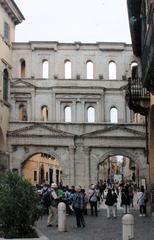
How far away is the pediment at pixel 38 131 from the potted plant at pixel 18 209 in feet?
95.1

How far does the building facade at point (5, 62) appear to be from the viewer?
43156mm

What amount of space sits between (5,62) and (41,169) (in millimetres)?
21021

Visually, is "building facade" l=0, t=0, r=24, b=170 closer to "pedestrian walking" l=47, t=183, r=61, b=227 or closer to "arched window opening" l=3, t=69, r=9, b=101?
"arched window opening" l=3, t=69, r=9, b=101

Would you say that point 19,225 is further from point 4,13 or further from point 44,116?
point 44,116

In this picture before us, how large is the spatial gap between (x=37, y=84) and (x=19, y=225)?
103 ft

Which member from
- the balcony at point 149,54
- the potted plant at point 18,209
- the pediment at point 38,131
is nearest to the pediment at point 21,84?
the pediment at point 38,131

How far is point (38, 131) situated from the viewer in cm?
4503

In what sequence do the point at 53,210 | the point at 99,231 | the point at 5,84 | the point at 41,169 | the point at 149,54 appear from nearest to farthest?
the point at 149,54 → the point at 99,231 → the point at 53,210 → the point at 5,84 → the point at 41,169

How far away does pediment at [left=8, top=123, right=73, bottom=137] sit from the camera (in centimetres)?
4481

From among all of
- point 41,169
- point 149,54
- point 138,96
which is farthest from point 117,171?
point 149,54

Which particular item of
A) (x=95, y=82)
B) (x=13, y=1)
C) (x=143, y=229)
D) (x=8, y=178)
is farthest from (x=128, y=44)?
(x=8, y=178)

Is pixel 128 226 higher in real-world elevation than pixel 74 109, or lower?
lower

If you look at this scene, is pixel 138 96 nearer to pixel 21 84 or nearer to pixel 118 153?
pixel 118 153

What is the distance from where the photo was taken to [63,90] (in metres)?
45.8
